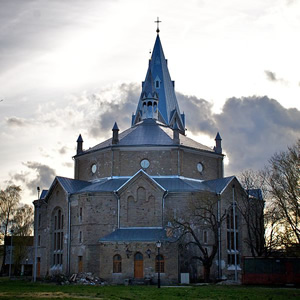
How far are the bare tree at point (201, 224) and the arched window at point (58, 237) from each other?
1399cm

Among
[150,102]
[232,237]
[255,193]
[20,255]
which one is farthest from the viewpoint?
[20,255]

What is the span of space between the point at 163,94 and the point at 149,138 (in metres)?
14.6

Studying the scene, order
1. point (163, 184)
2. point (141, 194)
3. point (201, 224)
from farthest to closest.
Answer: point (163, 184), point (141, 194), point (201, 224)

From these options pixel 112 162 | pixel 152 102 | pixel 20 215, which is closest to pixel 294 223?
pixel 112 162

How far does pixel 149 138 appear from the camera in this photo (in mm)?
60500

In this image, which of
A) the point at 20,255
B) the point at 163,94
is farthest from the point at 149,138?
the point at 20,255

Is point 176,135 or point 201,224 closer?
point 201,224

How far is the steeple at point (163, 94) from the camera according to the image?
237 ft

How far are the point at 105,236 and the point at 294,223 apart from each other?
19535mm

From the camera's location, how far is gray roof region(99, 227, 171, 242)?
2014 inches

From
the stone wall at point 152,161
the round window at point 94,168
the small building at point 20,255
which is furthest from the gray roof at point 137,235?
the small building at point 20,255

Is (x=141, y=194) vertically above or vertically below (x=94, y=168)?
below

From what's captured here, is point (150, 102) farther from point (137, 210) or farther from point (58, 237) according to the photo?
point (58, 237)

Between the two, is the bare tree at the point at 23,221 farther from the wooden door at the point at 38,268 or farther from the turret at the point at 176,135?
the turret at the point at 176,135
